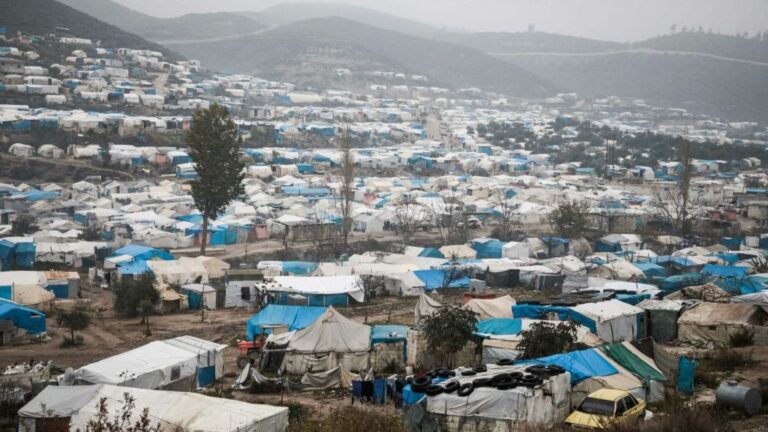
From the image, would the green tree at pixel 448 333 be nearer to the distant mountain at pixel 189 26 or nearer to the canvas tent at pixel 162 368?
the canvas tent at pixel 162 368

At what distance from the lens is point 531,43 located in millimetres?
182125

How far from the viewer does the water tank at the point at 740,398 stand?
8.80m

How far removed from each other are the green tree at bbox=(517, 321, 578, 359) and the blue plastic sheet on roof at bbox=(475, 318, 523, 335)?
136 centimetres

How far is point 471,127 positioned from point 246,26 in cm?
9053

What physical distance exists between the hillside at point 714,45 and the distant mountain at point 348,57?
5312 centimetres

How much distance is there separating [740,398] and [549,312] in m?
4.89

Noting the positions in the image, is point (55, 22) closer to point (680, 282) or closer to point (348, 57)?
point (348, 57)

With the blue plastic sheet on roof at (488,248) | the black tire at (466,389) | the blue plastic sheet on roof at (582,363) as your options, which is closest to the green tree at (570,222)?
the blue plastic sheet on roof at (488,248)

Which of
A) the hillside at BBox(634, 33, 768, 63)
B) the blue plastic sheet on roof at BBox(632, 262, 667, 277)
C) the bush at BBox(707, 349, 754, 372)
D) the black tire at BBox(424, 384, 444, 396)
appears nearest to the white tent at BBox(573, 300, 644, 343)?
the bush at BBox(707, 349, 754, 372)

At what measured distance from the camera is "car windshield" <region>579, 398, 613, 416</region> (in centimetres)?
826

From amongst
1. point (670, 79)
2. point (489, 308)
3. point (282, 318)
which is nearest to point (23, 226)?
point (282, 318)

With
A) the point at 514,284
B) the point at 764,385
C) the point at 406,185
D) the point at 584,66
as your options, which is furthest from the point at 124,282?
the point at 584,66

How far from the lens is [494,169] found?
4625 centimetres

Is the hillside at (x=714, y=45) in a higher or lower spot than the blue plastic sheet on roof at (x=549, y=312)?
higher
